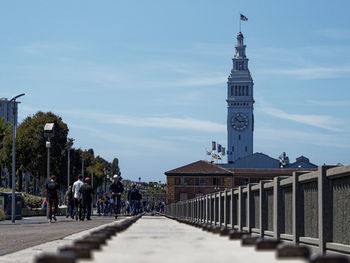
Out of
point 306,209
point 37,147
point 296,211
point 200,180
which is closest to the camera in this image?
point 306,209

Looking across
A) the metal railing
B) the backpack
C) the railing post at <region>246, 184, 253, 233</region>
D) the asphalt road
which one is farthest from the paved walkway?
the backpack

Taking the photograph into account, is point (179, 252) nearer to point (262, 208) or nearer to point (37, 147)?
point (262, 208)

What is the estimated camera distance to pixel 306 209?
11352 millimetres

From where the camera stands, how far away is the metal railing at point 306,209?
9469mm

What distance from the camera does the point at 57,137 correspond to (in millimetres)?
91625

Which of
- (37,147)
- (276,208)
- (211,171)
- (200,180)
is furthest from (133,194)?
(211,171)

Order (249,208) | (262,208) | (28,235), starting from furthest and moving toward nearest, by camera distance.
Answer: (28,235) < (249,208) < (262,208)

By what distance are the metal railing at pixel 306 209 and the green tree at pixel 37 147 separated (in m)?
72.9

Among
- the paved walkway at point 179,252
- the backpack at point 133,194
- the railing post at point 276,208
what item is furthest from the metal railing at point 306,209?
the backpack at point 133,194

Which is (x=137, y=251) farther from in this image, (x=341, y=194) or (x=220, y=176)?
(x=220, y=176)

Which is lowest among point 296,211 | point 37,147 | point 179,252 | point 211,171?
point 179,252

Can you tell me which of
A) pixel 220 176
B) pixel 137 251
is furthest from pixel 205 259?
pixel 220 176

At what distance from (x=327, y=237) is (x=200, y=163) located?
16499cm

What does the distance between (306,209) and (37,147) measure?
3136 inches
